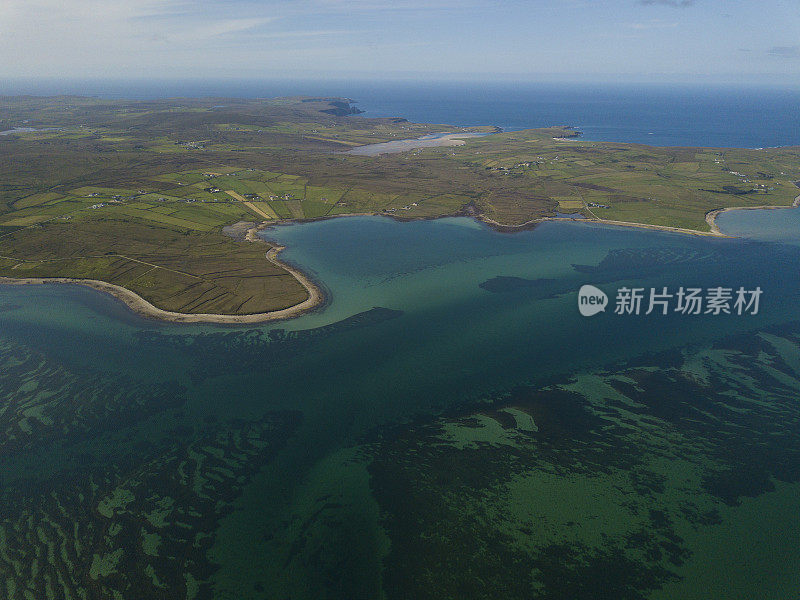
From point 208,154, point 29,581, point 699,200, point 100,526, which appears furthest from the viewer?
point 208,154

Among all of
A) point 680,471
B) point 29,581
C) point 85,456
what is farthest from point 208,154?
point 680,471

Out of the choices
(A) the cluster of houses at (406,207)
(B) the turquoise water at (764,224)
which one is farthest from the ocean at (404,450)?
(A) the cluster of houses at (406,207)

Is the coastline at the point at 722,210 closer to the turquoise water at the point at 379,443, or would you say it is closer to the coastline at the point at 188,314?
the turquoise water at the point at 379,443

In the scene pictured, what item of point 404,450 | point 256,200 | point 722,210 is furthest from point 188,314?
point 722,210

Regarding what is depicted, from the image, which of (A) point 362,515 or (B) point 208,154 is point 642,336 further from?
(B) point 208,154

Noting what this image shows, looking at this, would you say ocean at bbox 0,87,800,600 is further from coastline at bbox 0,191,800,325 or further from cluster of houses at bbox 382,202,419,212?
cluster of houses at bbox 382,202,419,212

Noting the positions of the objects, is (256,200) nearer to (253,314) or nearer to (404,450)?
(253,314)

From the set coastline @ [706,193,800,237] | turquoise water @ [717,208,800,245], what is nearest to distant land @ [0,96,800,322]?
coastline @ [706,193,800,237]
